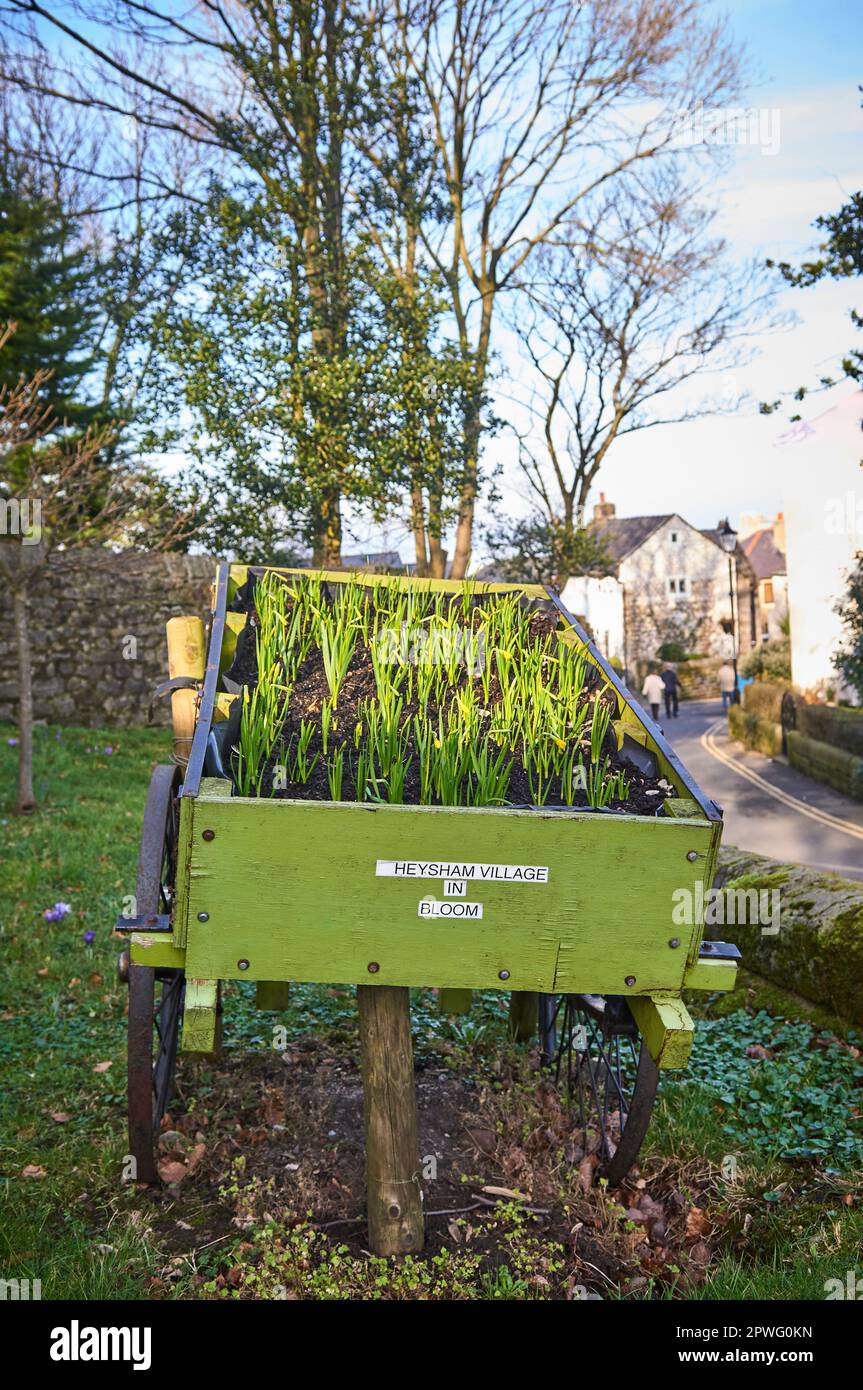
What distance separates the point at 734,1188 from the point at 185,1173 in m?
2.05

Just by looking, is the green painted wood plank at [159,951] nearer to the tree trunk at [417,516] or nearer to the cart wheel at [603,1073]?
the cart wheel at [603,1073]

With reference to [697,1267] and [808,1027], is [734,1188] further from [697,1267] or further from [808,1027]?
[808,1027]

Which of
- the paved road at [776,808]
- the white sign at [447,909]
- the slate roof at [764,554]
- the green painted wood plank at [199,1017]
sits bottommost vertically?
the paved road at [776,808]

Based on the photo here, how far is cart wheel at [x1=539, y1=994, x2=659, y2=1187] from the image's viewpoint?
12.8ft

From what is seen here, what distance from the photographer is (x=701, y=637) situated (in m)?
52.1

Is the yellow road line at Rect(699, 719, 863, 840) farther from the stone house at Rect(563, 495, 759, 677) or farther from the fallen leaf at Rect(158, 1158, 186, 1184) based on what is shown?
the stone house at Rect(563, 495, 759, 677)

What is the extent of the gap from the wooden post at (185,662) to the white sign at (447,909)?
1.97m

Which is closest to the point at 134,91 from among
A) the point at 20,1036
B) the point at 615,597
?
the point at 20,1036

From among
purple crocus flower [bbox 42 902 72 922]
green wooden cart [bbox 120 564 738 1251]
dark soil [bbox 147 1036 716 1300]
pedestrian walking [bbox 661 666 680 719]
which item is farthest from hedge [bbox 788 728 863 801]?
green wooden cart [bbox 120 564 738 1251]

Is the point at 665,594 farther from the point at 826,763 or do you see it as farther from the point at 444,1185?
the point at 444,1185

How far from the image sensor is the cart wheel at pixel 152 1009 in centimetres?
376

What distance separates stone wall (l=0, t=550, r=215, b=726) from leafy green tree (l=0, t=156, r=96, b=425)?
339 cm

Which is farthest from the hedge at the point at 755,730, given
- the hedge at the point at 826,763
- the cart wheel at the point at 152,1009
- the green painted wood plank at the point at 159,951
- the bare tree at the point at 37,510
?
the green painted wood plank at the point at 159,951
